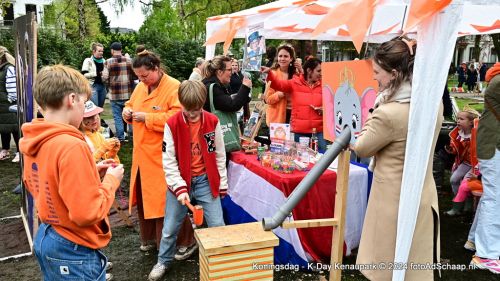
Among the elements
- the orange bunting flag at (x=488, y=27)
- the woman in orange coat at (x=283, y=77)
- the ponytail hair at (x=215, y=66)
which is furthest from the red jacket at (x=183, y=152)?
the orange bunting flag at (x=488, y=27)

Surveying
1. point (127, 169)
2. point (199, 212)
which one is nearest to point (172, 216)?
point (199, 212)

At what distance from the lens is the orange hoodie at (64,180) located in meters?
1.67

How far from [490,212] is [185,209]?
258 centimetres

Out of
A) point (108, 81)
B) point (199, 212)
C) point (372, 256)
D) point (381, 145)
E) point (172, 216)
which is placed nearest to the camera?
point (381, 145)

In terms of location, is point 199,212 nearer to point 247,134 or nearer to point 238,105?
point 238,105

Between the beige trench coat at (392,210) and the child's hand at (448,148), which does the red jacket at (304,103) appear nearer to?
the child's hand at (448,148)

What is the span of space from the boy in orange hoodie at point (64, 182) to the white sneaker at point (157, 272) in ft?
4.66

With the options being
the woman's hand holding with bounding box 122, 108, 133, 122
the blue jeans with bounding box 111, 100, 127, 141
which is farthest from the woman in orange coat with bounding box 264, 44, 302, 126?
the blue jeans with bounding box 111, 100, 127, 141

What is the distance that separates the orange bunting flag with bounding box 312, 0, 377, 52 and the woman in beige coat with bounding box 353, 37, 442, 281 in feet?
1.01

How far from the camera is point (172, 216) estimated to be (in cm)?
327

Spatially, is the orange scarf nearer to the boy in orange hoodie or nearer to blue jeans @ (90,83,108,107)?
the boy in orange hoodie

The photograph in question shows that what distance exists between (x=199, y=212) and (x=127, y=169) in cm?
416

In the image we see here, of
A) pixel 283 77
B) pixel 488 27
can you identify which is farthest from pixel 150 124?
pixel 488 27

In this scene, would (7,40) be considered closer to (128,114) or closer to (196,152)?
(128,114)
